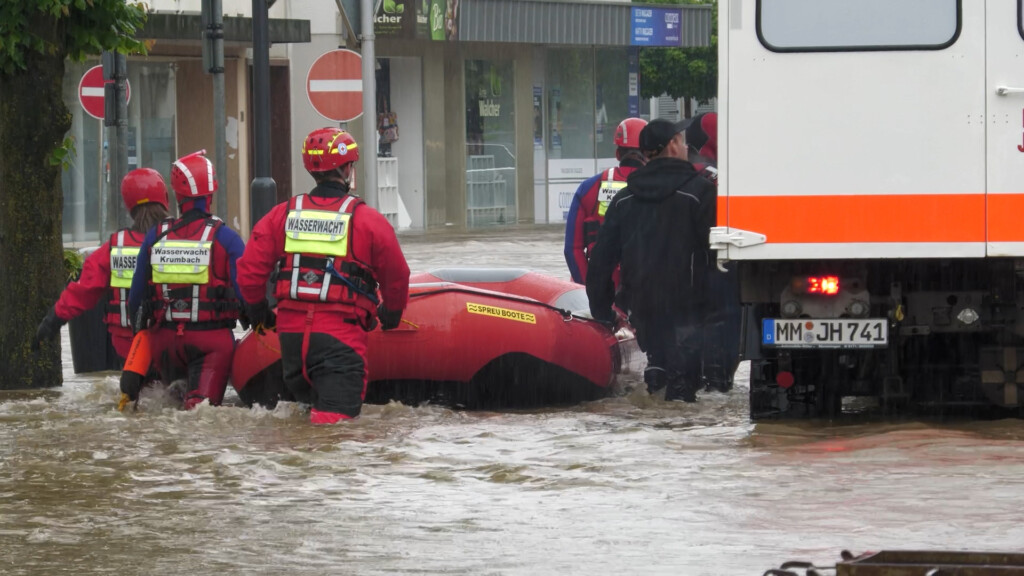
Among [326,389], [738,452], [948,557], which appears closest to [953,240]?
[738,452]

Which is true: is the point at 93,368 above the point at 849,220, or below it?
below

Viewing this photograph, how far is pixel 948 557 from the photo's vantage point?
4.30 m

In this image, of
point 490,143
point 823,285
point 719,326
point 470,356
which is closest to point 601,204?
point 719,326

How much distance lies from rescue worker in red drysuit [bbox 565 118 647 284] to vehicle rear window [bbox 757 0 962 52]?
3009 millimetres

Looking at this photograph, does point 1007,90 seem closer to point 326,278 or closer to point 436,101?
point 326,278

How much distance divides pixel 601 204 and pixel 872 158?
135 inches

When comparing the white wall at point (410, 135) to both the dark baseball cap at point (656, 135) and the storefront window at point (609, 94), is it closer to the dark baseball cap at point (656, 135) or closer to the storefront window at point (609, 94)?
the storefront window at point (609, 94)

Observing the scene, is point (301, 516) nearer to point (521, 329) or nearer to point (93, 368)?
point (521, 329)

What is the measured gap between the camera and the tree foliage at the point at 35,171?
435 inches

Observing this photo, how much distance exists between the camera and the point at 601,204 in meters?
11.5

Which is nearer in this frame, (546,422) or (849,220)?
(849,220)

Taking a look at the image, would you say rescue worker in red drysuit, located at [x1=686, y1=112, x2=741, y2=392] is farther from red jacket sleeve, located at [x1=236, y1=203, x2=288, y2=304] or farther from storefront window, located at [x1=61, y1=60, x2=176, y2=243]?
storefront window, located at [x1=61, y1=60, x2=176, y2=243]

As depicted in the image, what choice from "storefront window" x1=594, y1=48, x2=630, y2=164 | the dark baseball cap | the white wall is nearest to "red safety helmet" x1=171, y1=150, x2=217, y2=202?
the dark baseball cap

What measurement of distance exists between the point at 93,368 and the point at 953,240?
6120 millimetres
